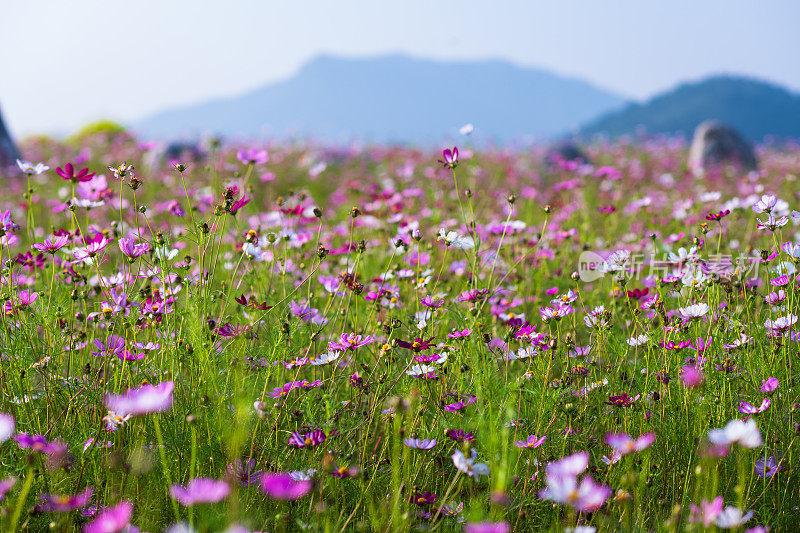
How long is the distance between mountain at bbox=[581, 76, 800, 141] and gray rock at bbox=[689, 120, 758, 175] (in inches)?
843

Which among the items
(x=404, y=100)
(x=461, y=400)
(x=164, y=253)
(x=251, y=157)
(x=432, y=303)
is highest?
(x=251, y=157)

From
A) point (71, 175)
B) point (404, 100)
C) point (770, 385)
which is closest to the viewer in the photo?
point (770, 385)

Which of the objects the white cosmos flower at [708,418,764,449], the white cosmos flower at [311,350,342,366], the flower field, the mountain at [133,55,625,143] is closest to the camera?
the white cosmos flower at [708,418,764,449]

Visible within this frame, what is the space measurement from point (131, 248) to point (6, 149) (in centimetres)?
794

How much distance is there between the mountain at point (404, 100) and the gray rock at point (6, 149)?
5028 inches

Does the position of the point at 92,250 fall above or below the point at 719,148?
above

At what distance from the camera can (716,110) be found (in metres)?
33.3

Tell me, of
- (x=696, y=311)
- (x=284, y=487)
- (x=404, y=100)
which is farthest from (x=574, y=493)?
(x=404, y=100)

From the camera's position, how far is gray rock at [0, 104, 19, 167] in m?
8.10

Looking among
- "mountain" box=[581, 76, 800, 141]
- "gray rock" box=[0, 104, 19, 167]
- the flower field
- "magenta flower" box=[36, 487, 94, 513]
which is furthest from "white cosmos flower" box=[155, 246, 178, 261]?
"mountain" box=[581, 76, 800, 141]

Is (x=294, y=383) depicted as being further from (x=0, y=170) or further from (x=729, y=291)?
(x=0, y=170)

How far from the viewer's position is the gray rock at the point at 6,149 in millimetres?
8102

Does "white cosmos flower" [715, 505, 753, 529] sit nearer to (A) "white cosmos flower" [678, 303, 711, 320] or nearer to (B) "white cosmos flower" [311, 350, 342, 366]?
(A) "white cosmos flower" [678, 303, 711, 320]

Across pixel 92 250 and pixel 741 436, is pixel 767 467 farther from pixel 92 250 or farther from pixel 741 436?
pixel 92 250
